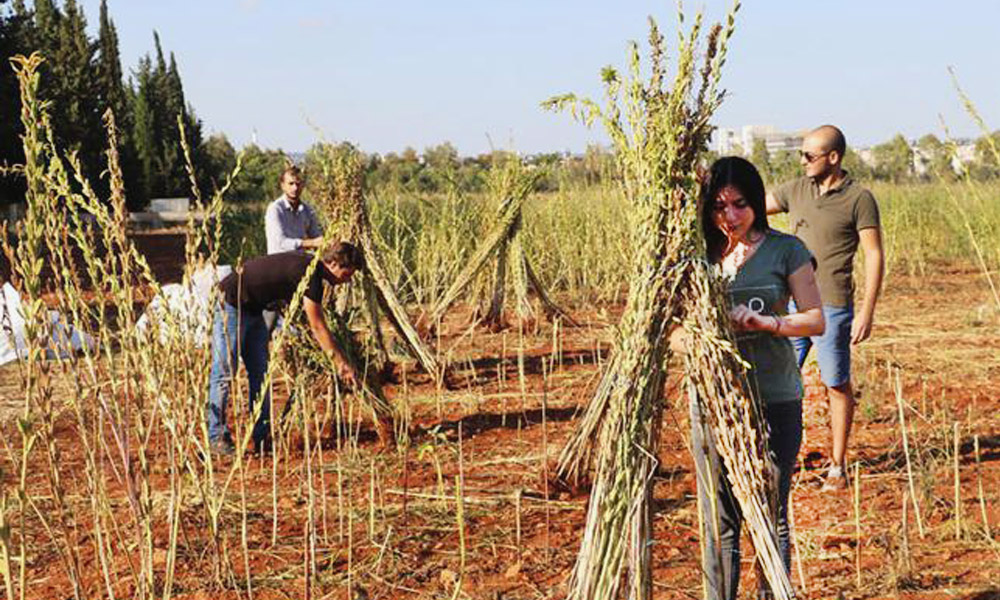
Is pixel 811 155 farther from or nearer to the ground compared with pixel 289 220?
farther from the ground

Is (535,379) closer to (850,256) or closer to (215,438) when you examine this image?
(215,438)

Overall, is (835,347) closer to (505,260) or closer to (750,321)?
(750,321)

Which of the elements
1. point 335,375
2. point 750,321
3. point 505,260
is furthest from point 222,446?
point 505,260

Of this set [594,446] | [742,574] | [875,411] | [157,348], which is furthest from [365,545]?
[875,411]

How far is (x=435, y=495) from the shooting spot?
4207 millimetres

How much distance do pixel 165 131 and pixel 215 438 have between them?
107ft

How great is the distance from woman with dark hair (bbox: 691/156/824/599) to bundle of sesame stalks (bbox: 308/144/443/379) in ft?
12.3

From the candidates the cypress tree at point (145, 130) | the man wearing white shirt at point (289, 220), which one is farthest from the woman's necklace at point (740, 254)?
the cypress tree at point (145, 130)

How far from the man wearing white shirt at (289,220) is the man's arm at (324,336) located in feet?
4.04

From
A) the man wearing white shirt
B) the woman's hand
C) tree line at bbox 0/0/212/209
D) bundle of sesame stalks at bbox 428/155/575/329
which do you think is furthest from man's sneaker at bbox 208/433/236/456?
tree line at bbox 0/0/212/209

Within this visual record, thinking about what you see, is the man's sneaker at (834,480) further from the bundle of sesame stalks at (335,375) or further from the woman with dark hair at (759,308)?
the bundle of sesame stalks at (335,375)

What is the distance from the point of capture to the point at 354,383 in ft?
16.3

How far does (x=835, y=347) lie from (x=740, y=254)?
1.40 m

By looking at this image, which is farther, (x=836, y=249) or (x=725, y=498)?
(x=836, y=249)
